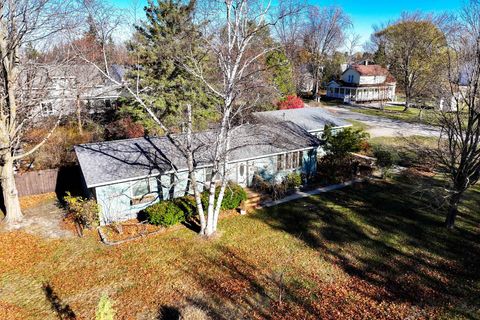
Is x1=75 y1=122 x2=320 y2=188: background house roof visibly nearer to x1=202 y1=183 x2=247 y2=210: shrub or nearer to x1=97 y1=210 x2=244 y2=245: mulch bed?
x1=202 y1=183 x2=247 y2=210: shrub

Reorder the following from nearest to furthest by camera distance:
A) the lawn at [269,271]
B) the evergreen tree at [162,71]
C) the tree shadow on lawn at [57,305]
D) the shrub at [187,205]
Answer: the tree shadow on lawn at [57,305]
the lawn at [269,271]
the shrub at [187,205]
the evergreen tree at [162,71]

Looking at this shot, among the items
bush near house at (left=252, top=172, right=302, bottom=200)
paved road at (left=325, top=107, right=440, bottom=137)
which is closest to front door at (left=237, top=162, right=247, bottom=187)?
bush near house at (left=252, top=172, right=302, bottom=200)

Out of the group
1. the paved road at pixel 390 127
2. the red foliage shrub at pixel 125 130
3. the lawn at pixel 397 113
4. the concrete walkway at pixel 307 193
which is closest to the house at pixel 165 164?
the concrete walkway at pixel 307 193

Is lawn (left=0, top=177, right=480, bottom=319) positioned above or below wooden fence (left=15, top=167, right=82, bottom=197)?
below

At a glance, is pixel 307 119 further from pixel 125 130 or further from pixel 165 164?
pixel 125 130

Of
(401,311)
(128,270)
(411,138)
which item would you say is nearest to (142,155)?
(128,270)

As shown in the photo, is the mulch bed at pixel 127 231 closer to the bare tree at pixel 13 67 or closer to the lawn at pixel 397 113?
the bare tree at pixel 13 67

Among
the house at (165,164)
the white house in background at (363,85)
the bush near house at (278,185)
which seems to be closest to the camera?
the house at (165,164)
